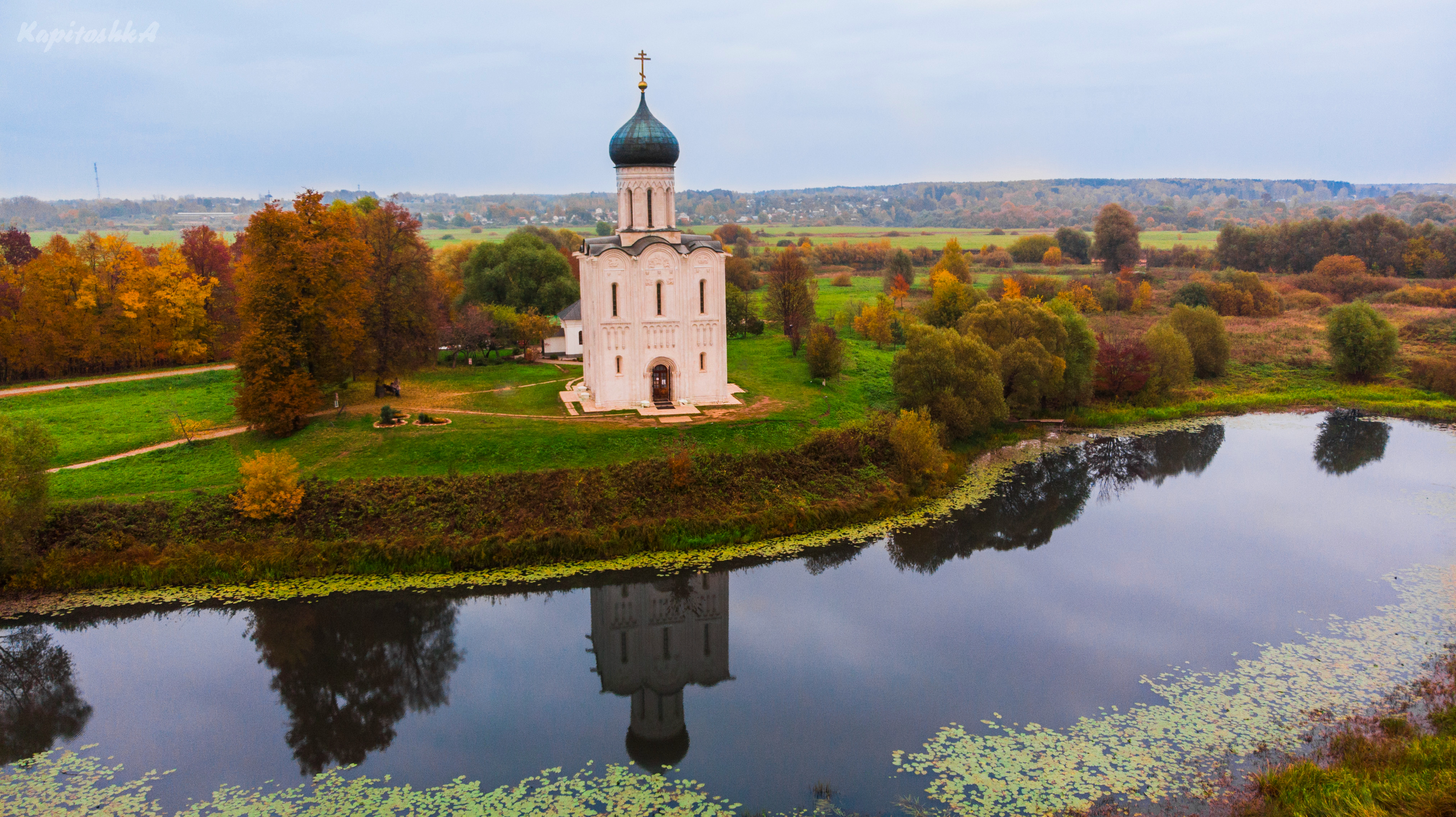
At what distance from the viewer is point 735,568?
768 inches

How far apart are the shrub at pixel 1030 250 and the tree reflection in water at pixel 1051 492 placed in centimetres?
4823

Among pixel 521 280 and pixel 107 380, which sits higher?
pixel 521 280

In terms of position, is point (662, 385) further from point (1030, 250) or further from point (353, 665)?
point (1030, 250)

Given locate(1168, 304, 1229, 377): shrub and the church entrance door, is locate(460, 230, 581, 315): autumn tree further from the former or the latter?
locate(1168, 304, 1229, 377): shrub

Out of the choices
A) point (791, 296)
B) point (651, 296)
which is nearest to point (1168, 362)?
point (791, 296)

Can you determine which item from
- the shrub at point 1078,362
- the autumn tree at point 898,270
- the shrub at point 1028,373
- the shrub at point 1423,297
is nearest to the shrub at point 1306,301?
the shrub at point 1423,297

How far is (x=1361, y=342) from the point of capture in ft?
114

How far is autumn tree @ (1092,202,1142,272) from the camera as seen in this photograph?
64.5 m

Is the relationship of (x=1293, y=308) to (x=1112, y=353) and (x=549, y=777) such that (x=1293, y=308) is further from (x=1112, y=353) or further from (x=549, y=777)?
(x=549, y=777)

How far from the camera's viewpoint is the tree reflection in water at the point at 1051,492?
21.0 meters

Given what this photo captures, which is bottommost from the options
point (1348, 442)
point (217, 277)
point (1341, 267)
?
point (1348, 442)

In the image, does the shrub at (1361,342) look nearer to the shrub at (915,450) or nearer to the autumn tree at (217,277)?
the shrub at (915,450)

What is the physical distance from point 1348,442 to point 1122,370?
7.23 metres

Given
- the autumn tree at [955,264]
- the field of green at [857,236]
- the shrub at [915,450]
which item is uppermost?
the field of green at [857,236]
